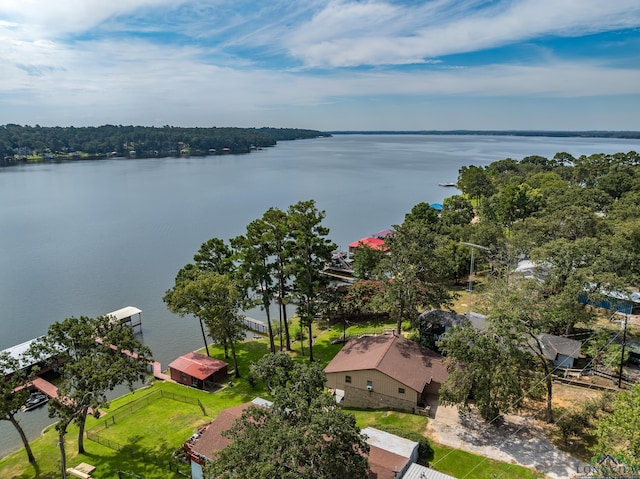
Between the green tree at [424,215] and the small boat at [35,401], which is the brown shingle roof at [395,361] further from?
→ the green tree at [424,215]

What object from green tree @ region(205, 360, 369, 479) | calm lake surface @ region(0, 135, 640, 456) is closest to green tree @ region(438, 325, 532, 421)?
green tree @ region(205, 360, 369, 479)

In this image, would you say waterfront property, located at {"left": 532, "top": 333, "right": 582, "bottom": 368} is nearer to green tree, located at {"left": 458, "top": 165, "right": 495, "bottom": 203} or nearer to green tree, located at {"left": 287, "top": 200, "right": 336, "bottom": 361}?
green tree, located at {"left": 287, "top": 200, "right": 336, "bottom": 361}

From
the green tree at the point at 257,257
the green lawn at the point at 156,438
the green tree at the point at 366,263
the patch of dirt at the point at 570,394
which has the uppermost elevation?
the green tree at the point at 257,257

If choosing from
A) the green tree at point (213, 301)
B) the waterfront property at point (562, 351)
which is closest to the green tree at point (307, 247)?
the green tree at point (213, 301)

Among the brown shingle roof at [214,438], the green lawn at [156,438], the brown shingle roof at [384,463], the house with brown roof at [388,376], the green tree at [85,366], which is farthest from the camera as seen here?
the house with brown roof at [388,376]

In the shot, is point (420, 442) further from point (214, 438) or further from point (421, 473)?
point (214, 438)

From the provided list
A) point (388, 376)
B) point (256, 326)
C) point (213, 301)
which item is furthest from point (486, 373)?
point (256, 326)

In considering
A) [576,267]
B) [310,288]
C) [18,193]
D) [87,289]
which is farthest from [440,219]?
[18,193]
